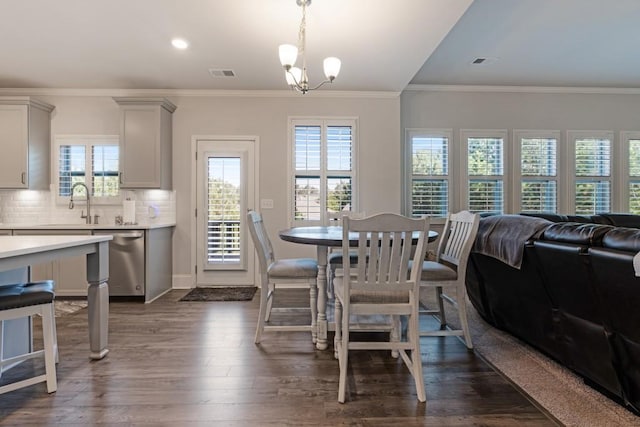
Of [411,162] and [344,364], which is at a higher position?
[411,162]

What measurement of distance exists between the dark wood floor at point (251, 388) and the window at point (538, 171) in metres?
3.28

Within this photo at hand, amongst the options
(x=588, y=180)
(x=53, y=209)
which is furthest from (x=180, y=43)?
(x=588, y=180)

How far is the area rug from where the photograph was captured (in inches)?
64.4

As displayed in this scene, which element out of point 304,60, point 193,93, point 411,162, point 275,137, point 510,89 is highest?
point 510,89

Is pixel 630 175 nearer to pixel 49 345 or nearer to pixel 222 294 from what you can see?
pixel 222 294

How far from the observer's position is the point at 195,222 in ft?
14.8

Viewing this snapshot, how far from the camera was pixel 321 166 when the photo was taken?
454 cm

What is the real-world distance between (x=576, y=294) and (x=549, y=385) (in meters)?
0.57

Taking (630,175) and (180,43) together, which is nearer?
(180,43)

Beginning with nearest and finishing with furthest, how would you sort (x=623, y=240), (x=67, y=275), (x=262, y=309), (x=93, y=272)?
(x=623, y=240) < (x=93, y=272) < (x=262, y=309) < (x=67, y=275)

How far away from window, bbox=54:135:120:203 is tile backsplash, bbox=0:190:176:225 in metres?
0.14

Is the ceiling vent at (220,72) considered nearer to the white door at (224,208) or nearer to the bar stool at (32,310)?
the white door at (224,208)

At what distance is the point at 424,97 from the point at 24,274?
4865 millimetres

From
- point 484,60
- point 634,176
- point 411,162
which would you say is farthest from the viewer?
point 634,176
